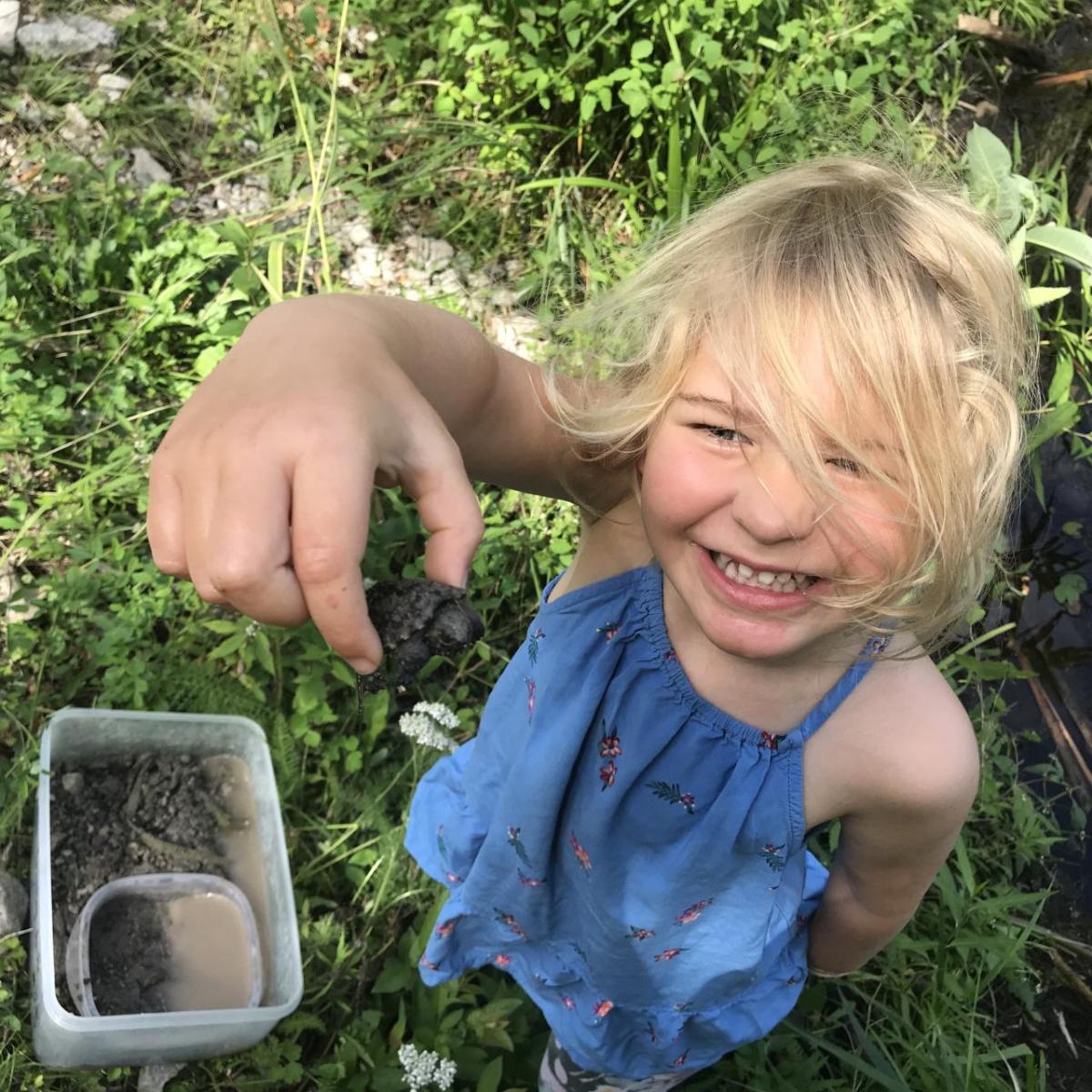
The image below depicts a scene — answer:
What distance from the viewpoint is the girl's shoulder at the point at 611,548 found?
1562 millimetres

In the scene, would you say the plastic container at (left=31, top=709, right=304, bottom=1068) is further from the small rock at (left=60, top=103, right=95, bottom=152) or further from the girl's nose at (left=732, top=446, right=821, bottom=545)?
the small rock at (left=60, top=103, right=95, bottom=152)

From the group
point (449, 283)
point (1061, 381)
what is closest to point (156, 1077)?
point (449, 283)

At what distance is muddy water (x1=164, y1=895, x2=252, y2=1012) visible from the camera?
2.12 m

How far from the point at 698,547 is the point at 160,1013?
1.44m

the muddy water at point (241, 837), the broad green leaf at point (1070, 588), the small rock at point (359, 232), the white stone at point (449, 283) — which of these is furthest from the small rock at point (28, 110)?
the broad green leaf at point (1070, 588)

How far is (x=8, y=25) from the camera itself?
3.19 metres

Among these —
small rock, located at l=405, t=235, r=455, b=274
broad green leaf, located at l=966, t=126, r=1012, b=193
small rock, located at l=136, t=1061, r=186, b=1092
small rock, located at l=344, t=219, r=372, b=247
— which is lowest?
small rock, located at l=136, t=1061, r=186, b=1092

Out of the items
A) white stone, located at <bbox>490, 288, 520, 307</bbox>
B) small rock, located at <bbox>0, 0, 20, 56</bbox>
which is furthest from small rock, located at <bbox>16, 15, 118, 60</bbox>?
white stone, located at <bbox>490, 288, 520, 307</bbox>

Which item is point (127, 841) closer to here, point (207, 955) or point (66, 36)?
point (207, 955)

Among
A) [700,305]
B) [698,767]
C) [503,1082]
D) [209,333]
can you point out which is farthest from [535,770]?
[209,333]

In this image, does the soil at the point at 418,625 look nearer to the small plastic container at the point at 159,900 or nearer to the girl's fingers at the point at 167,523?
the girl's fingers at the point at 167,523

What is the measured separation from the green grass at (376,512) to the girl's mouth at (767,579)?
1236 mm

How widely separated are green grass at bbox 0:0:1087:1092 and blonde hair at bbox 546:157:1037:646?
1242 millimetres

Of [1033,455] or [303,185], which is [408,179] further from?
[1033,455]
